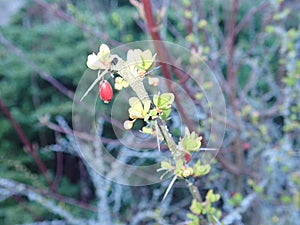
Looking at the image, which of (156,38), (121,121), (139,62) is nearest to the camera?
(139,62)

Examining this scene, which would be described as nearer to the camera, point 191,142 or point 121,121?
point 191,142

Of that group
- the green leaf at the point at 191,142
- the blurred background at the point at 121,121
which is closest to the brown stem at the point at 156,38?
the blurred background at the point at 121,121

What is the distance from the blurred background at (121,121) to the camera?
1.39 m

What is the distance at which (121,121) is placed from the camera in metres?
1.56

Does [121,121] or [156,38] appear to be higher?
[156,38]

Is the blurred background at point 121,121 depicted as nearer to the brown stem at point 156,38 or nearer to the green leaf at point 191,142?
the brown stem at point 156,38

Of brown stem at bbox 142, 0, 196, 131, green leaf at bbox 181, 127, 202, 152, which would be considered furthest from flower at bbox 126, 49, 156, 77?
brown stem at bbox 142, 0, 196, 131

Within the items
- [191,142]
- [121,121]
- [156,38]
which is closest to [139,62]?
[191,142]

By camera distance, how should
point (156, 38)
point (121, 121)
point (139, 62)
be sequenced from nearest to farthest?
1. point (139, 62)
2. point (156, 38)
3. point (121, 121)

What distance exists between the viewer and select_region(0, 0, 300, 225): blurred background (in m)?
1.39

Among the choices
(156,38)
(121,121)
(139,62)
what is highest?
(156,38)

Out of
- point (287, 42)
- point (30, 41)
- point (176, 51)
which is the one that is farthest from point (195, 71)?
point (30, 41)

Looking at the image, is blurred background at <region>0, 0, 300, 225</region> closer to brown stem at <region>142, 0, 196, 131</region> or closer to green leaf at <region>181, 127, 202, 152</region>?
brown stem at <region>142, 0, 196, 131</region>

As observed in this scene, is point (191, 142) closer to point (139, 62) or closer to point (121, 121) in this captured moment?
point (139, 62)
